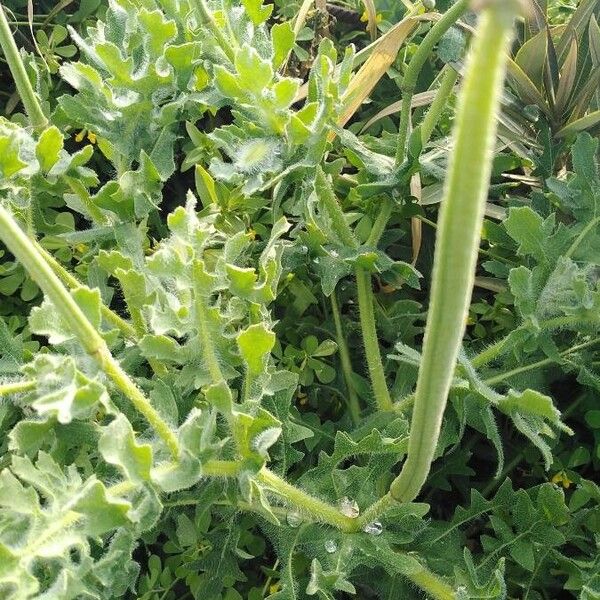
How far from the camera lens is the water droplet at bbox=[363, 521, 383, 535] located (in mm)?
1179

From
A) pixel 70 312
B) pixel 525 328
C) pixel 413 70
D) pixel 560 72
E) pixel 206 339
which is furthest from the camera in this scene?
pixel 560 72

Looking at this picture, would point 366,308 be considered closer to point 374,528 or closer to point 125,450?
point 374,528

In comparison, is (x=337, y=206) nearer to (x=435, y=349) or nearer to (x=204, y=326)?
(x=204, y=326)

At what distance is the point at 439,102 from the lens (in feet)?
4.68

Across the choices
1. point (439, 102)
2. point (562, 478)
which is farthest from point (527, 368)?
point (439, 102)

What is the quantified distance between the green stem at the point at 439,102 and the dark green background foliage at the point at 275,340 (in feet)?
0.13

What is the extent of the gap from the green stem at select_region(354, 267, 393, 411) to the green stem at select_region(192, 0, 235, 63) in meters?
0.39

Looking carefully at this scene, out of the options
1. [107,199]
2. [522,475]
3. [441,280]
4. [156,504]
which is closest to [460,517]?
[522,475]

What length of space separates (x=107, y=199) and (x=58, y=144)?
11 centimetres

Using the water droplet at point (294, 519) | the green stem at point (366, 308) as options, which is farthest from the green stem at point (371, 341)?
the water droplet at point (294, 519)

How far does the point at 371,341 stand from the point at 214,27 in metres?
0.55

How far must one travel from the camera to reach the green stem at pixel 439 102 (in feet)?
4.64

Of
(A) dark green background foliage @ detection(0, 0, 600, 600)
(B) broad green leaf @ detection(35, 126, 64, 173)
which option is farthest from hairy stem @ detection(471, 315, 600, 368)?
(B) broad green leaf @ detection(35, 126, 64, 173)

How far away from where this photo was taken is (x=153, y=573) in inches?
55.1
